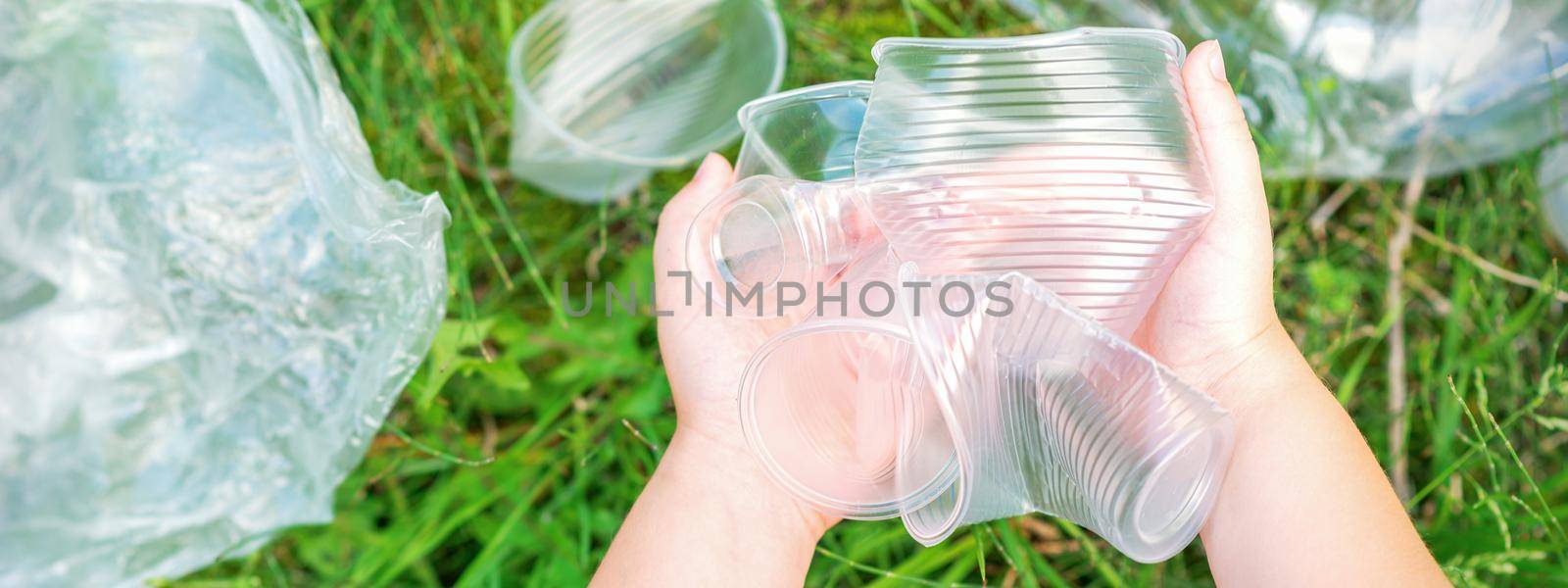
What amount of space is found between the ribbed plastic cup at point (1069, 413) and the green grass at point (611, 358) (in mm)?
334

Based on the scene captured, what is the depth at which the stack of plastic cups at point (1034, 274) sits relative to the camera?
797mm

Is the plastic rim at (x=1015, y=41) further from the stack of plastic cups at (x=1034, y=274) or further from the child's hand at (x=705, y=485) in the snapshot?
the child's hand at (x=705, y=485)

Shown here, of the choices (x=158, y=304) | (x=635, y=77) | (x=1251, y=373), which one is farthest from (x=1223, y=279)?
(x=158, y=304)

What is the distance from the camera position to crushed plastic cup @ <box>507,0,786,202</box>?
1400mm

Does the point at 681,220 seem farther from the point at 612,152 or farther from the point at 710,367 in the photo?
the point at 612,152

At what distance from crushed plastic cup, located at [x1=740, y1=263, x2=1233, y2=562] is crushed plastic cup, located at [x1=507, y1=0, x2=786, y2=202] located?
52 cm

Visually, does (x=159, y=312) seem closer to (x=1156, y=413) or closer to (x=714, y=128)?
(x=714, y=128)

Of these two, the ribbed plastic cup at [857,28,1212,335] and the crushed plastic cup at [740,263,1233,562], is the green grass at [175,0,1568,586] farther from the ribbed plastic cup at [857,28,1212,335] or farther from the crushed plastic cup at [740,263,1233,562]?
the ribbed plastic cup at [857,28,1212,335]

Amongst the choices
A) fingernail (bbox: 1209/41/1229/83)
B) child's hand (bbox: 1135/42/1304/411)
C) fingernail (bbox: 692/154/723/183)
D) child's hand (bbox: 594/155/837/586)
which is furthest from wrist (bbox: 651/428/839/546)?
fingernail (bbox: 1209/41/1229/83)

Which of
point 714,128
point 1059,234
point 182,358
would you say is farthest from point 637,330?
point 1059,234

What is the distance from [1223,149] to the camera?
0.91 metres

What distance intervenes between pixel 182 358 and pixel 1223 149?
3.77ft

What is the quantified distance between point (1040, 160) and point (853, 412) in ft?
0.98

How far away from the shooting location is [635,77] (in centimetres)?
151
